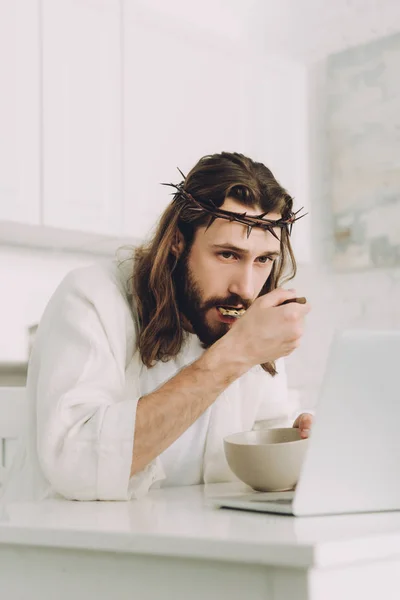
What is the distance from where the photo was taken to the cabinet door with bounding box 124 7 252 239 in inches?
109

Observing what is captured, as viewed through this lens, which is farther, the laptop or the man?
the man

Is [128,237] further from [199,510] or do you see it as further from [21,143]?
[199,510]

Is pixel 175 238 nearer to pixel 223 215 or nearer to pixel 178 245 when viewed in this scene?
pixel 178 245

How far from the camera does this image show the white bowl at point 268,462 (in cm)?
112

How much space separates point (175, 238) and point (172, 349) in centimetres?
27

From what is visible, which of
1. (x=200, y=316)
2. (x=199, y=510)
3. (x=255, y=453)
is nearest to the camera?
(x=199, y=510)

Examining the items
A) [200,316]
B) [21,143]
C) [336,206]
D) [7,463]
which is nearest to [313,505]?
[200,316]

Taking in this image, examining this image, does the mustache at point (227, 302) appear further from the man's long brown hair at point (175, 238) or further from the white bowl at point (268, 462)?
the white bowl at point (268, 462)

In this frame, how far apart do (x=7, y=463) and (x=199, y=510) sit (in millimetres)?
1290

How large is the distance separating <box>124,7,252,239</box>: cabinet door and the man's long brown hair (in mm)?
990

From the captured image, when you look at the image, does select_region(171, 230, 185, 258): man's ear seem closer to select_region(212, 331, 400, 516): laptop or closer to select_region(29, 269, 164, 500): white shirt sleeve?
select_region(29, 269, 164, 500): white shirt sleeve

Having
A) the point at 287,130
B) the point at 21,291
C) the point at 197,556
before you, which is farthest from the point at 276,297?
the point at 287,130

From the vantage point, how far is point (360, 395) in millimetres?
884

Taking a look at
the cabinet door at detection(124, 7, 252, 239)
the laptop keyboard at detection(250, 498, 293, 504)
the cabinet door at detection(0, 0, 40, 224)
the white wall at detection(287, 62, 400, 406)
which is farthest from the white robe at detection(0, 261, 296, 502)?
the white wall at detection(287, 62, 400, 406)
